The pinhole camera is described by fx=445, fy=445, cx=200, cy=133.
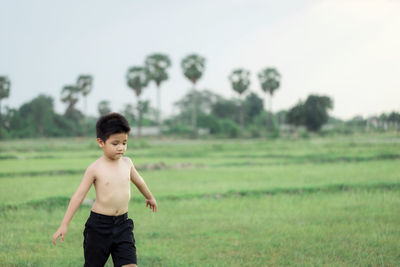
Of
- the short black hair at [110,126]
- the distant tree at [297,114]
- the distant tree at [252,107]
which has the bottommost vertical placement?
the short black hair at [110,126]

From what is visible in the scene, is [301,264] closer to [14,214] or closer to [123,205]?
[123,205]

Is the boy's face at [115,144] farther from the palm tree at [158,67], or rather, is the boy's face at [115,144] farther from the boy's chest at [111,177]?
the palm tree at [158,67]

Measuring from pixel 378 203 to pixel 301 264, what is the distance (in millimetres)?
4325

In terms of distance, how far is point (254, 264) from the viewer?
446 centimetres

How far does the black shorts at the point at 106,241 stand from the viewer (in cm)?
324

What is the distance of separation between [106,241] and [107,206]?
251mm

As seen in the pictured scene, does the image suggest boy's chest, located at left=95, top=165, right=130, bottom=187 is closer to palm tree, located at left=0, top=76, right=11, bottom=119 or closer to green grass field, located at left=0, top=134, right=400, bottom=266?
green grass field, located at left=0, top=134, right=400, bottom=266

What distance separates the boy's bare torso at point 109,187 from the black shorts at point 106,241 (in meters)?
0.06

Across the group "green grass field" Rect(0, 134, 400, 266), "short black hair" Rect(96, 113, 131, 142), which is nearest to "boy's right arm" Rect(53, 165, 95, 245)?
"short black hair" Rect(96, 113, 131, 142)

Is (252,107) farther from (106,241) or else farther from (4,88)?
(106,241)

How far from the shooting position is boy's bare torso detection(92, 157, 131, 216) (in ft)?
10.7

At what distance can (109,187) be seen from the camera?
3289 millimetres

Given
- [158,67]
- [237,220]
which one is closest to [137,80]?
[158,67]

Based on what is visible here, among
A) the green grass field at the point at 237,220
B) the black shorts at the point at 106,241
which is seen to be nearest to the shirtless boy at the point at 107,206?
the black shorts at the point at 106,241
